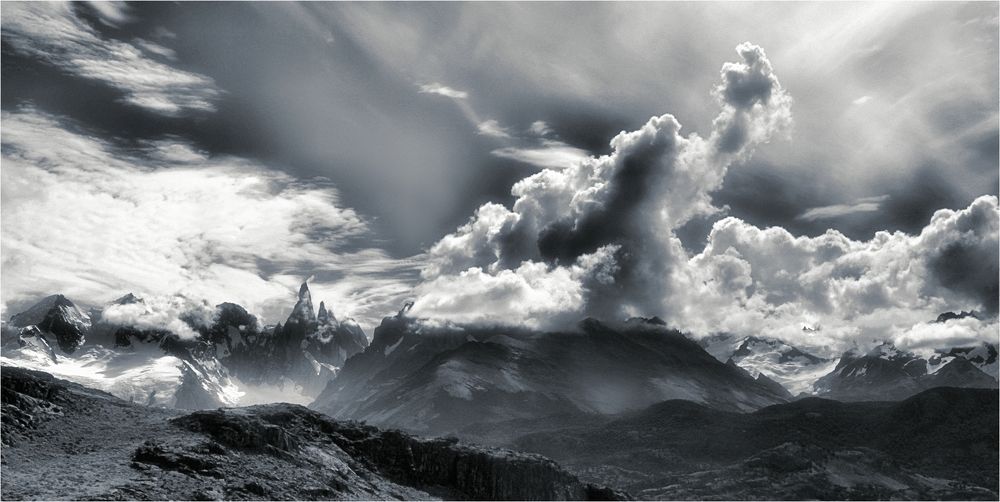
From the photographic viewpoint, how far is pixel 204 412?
183125mm

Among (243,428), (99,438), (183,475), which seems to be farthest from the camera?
(243,428)

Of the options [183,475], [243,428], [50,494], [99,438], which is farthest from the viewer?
[243,428]

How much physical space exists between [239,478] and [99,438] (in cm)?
3029

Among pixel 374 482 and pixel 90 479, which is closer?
pixel 90 479

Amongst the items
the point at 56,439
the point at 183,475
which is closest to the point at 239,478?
the point at 183,475

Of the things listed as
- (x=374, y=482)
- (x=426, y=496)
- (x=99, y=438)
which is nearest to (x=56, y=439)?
(x=99, y=438)

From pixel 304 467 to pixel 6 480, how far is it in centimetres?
6486

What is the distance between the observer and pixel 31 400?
15825 centimetres

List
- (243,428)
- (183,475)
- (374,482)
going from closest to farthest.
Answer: (183,475)
(243,428)
(374,482)

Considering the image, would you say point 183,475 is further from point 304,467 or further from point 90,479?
point 304,467

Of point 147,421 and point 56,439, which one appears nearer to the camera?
point 56,439

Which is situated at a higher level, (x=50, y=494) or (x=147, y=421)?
(x=147, y=421)

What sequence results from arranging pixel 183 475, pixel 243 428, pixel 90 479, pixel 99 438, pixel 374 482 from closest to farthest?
pixel 90 479 < pixel 183 475 < pixel 99 438 < pixel 243 428 < pixel 374 482

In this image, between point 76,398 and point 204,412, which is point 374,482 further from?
point 76,398
